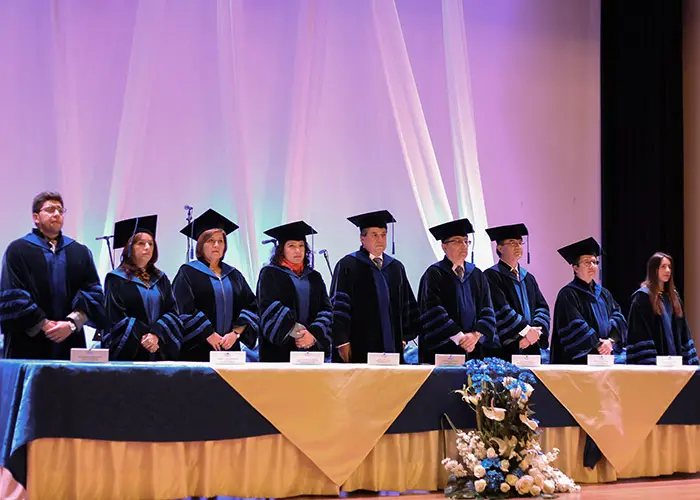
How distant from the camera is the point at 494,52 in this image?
8336 millimetres

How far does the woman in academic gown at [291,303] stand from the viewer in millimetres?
5605

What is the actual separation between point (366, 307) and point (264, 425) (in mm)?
1615

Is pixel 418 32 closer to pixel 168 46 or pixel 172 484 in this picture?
pixel 168 46

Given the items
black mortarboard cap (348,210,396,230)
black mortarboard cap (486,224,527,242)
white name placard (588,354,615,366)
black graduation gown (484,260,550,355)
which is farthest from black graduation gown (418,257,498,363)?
white name placard (588,354,615,366)

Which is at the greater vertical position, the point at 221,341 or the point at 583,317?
the point at 583,317

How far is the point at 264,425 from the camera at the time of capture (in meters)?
4.61

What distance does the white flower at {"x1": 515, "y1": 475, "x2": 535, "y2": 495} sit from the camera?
15.7 feet

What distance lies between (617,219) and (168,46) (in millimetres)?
4266

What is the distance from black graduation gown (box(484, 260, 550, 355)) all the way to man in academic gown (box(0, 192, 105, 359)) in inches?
105

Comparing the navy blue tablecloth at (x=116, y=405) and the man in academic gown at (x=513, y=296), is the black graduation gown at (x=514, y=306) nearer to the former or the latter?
the man in academic gown at (x=513, y=296)

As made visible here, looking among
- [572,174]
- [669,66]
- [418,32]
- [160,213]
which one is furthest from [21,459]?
[669,66]

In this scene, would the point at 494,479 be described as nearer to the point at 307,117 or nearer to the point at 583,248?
the point at 583,248

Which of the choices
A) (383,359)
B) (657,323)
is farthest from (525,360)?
(657,323)

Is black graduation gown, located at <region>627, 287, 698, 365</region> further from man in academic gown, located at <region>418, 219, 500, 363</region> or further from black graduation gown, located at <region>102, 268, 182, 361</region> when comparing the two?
black graduation gown, located at <region>102, 268, 182, 361</region>
